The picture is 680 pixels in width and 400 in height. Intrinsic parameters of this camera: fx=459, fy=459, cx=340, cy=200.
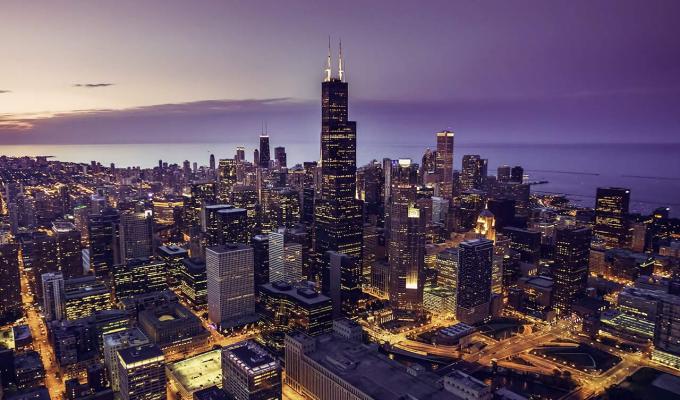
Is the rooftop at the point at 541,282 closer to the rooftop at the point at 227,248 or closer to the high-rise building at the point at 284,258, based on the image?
the high-rise building at the point at 284,258

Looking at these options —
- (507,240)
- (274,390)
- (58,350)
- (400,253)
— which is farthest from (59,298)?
(507,240)

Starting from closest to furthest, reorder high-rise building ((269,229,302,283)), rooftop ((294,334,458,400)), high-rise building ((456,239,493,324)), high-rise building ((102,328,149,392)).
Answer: rooftop ((294,334,458,400))
high-rise building ((102,328,149,392))
high-rise building ((456,239,493,324))
high-rise building ((269,229,302,283))

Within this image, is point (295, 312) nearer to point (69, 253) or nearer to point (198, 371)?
point (198, 371)

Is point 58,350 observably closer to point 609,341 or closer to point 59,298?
point 59,298

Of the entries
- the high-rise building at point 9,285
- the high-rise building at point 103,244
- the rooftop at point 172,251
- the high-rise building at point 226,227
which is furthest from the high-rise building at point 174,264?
the high-rise building at point 9,285

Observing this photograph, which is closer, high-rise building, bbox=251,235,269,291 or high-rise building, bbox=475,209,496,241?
high-rise building, bbox=251,235,269,291

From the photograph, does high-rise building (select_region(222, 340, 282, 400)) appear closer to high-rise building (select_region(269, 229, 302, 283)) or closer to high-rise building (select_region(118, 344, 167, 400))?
high-rise building (select_region(118, 344, 167, 400))

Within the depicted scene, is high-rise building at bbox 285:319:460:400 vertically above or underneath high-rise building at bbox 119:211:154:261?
underneath

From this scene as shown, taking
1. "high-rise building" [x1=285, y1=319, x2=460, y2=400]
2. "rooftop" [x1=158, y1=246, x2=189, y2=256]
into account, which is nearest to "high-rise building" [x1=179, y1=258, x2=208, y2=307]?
"rooftop" [x1=158, y1=246, x2=189, y2=256]
